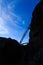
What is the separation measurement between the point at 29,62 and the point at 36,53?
180 cm

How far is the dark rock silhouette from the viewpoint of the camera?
17109 mm

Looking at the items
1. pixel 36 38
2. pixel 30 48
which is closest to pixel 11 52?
pixel 30 48

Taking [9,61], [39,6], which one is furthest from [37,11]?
[9,61]

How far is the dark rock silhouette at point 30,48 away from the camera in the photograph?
17.1m

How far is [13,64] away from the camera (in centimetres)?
2194

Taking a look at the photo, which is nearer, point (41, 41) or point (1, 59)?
point (41, 41)

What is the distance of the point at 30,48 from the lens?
18.8 m

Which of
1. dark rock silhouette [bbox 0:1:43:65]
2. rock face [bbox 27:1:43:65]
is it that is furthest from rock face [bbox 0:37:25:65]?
rock face [bbox 27:1:43:65]

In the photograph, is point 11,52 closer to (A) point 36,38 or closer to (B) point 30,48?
(B) point 30,48

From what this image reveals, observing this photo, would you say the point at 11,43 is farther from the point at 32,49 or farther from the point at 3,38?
the point at 32,49

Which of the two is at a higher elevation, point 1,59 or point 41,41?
point 41,41

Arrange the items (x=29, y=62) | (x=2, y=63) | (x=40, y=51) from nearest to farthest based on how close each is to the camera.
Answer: (x=40, y=51)
(x=29, y=62)
(x=2, y=63)

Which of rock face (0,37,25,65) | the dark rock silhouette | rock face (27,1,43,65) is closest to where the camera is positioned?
rock face (27,1,43,65)

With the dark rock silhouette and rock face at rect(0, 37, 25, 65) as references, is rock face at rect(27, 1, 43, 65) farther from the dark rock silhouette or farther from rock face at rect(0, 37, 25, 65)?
rock face at rect(0, 37, 25, 65)
